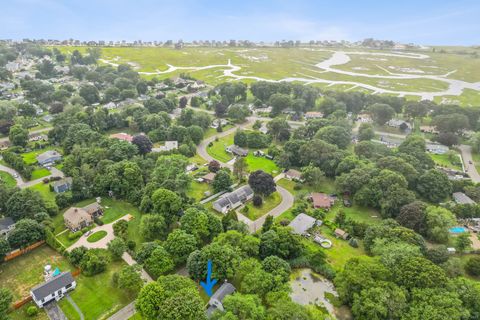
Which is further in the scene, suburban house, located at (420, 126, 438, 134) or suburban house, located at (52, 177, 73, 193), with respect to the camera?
suburban house, located at (420, 126, 438, 134)

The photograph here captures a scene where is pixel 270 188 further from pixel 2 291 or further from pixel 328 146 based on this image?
pixel 2 291

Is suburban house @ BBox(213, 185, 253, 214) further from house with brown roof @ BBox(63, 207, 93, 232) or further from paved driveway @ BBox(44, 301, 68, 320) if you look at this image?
paved driveway @ BBox(44, 301, 68, 320)

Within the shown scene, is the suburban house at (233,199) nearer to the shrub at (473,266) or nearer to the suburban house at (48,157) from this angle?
the shrub at (473,266)

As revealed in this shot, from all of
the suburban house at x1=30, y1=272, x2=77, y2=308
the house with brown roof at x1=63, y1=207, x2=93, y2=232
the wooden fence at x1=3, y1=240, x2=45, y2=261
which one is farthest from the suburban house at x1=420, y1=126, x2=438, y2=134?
the wooden fence at x1=3, y1=240, x2=45, y2=261

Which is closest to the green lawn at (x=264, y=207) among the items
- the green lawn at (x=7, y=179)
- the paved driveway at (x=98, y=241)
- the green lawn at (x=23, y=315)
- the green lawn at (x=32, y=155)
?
the paved driveway at (x=98, y=241)

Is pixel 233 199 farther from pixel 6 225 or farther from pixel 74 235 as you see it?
pixel 6 225

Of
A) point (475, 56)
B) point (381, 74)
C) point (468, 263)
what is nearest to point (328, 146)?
point (468, 263)

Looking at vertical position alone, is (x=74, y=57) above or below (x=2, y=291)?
above
